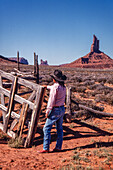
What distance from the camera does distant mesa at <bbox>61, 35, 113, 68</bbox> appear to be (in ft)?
442

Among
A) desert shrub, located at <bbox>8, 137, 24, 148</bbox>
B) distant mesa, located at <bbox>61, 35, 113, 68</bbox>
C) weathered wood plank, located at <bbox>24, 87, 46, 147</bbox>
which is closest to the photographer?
weathered wood plank, located at <bbox>24, 87, 46, 147</bbox>

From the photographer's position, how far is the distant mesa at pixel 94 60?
442 ft

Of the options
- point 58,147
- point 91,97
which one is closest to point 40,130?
point 58,147

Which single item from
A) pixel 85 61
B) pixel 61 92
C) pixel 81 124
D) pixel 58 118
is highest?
pixel 85 61

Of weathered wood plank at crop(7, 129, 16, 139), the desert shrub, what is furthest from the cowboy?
weathered wood plank at crop(7, 129, 16, 139)

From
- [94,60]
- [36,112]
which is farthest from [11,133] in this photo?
[94,60]

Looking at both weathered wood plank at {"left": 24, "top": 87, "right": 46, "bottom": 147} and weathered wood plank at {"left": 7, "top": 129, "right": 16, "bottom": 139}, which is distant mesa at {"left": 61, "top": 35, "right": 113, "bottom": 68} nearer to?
weathered wood plank at {"left": 7, "top": 129, "right": 16, "bottom": 139}

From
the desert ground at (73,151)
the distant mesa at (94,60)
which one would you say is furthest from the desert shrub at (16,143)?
the distant mesa at (94,60)

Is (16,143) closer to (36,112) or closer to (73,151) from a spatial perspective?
(36,112)

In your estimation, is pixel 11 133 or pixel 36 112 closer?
pixel 36 112

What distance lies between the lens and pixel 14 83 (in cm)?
477

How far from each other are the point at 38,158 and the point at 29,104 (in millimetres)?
1425

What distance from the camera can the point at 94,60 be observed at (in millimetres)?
149000

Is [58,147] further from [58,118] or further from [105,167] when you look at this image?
[105,167]
